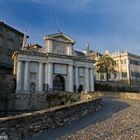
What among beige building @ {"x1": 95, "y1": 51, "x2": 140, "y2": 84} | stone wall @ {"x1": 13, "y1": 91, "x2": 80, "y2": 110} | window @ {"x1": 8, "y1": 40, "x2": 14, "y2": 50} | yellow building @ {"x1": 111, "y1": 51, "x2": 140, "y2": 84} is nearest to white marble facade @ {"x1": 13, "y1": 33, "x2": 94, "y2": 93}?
stone wall @ {"x1": 13, "y1": 91, "x2": 80, "y2": 110}

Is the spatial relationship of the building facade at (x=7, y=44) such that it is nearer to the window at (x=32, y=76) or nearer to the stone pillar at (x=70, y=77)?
the window at (x=32, y=76)

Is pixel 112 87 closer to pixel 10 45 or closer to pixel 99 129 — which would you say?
pixel 10 45

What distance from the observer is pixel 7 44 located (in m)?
66.1

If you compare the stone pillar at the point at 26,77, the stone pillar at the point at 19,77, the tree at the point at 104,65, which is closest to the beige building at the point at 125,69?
the tree at the point at 104,65

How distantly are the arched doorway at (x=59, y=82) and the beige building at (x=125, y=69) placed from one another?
25.7 meters

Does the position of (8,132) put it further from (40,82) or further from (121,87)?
(121,87)

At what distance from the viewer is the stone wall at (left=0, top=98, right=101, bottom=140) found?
1141cm

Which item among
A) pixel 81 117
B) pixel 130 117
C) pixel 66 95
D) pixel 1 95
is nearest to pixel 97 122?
pixel 81 117

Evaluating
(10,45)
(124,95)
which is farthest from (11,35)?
(124,95)

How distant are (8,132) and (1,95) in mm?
36387

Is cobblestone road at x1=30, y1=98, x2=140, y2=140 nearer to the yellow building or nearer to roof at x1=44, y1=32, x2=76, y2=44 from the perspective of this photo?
roof at x1=44, y1=32, x2=76, y2=44

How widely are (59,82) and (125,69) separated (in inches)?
1165

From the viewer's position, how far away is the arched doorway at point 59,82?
54.7 m

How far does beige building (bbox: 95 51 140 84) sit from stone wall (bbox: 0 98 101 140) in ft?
204
